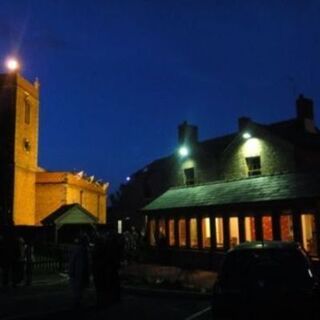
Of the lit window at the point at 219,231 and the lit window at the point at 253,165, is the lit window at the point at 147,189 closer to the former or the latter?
the lit window at the point at 253,165

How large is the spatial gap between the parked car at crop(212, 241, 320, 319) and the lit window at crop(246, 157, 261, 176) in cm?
2161

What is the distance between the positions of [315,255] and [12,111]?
100 feet

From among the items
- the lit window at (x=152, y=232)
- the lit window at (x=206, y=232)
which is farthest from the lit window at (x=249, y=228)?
the lit window at (x=152, y=232)

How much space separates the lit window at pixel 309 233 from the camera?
23.4m

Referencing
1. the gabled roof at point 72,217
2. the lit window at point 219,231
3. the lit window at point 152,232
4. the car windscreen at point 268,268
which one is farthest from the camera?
the gabled roof at point 72,217

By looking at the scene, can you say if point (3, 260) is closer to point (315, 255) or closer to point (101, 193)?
point (315, 255)

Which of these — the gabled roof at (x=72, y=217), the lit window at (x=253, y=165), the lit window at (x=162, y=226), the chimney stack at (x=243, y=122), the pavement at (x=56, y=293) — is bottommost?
the pavement at (x=56, y=293)

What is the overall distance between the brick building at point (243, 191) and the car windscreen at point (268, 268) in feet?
49.7

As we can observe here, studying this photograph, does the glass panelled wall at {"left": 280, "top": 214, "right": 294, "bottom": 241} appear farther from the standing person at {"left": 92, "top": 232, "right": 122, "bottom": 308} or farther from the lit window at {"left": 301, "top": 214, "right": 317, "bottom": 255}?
the standing person at {"left": 92, "top": 232, "right": 122, "bottom": 308}

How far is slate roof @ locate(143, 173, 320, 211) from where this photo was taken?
24.3 meters

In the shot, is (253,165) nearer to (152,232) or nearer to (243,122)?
(243,122)

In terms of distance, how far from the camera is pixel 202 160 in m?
34.1

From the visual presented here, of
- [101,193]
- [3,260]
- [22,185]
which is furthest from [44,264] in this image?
[101,193]

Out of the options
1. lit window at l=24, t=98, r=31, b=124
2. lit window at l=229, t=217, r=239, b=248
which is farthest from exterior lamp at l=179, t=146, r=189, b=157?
lit window at l=24, t=98, r=31, b=124
